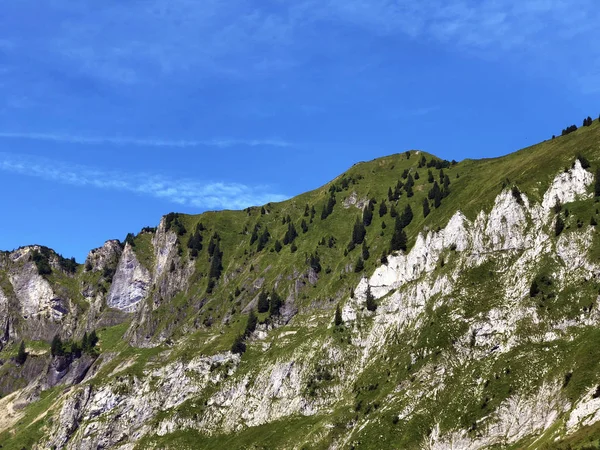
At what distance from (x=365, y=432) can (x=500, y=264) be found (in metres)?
58.8

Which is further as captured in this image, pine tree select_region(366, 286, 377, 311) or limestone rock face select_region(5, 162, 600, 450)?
pine tree select_region(366, 286, 377, 311)

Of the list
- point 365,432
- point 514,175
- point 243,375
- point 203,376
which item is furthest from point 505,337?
point 203,376

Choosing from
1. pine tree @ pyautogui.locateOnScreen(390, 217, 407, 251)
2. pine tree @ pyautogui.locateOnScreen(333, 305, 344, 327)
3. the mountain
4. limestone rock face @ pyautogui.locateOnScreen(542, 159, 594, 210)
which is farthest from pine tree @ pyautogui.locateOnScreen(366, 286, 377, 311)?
limestone rock face @ pyautogui.locateOnScreen(542, 159, 594, 210)

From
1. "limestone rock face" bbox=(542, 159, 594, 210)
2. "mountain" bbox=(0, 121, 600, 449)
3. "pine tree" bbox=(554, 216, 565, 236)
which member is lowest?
"mountain" bbox=(0, 121, 600, 449)

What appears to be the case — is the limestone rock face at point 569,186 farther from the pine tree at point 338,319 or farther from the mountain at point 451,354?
the pine tree at point 338,319

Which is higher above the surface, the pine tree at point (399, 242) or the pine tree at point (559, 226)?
the pine tree at point (399, 242)

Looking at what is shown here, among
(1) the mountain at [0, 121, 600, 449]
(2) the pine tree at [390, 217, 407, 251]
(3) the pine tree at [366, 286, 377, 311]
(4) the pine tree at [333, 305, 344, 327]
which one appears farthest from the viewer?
(2) the pine tree at [390, 217, 407, 251]

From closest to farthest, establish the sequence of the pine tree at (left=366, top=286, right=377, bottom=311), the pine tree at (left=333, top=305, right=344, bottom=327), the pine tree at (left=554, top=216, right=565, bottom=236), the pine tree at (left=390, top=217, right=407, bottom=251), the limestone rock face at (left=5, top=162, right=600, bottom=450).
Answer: the limestone rock face at (left=5, top=162, right=600, bottom=450) → the pine tree at (left=554, top=216, right=565, bottom=236) → the pine tree at (left=366, top=286, right=377, bottom=311) → the pine tree at (left=333, top=305, right=344, bottom=327) → the pine tree at (left=390, top=217, right=407, bottom=251)

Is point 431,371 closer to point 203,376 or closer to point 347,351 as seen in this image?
point 347,351

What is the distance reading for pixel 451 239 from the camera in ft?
576

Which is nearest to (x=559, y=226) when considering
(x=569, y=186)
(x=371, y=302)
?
(x=569, y=186)

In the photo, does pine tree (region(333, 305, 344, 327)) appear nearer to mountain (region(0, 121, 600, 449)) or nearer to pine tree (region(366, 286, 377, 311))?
mountain (region(0, 121, 600, 449))

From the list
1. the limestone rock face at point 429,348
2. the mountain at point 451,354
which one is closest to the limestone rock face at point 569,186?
the limestone rock face at point 429,348

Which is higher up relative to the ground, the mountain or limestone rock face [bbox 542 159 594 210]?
limestone rock face [bbox 542 159 594 210]
